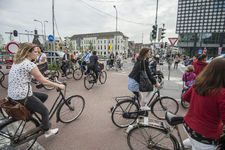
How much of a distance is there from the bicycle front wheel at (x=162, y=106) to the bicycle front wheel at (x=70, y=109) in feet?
6.71

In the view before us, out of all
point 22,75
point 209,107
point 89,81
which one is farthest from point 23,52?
point 89,81

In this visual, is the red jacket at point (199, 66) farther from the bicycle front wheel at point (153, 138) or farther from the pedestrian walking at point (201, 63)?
the bicycle front wheel at point (153, 138)

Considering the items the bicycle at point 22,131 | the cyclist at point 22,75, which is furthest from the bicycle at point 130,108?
the cyclist at point 22,75

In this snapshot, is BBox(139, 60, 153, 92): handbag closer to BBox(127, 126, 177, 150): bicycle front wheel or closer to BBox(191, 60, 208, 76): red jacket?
BBox(127, 126, 177, 150): bicycle front wheel

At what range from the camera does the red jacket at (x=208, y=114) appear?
4.03ft

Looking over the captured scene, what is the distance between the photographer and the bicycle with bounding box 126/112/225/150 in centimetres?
180

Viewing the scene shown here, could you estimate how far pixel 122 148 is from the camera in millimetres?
2398

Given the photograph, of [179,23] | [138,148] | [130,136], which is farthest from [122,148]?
[179,23]

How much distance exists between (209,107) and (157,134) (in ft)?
2.94

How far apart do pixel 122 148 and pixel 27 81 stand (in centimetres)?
211

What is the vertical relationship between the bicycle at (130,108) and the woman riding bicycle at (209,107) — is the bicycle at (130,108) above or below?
below

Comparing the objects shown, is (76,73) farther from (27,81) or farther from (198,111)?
(198,111)

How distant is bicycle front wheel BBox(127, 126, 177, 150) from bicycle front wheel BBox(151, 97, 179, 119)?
4.79 feet

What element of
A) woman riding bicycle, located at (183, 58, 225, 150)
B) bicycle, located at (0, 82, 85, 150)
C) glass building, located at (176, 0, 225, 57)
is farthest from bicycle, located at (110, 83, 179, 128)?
glass building, located at (176, 0, 225, 57)
